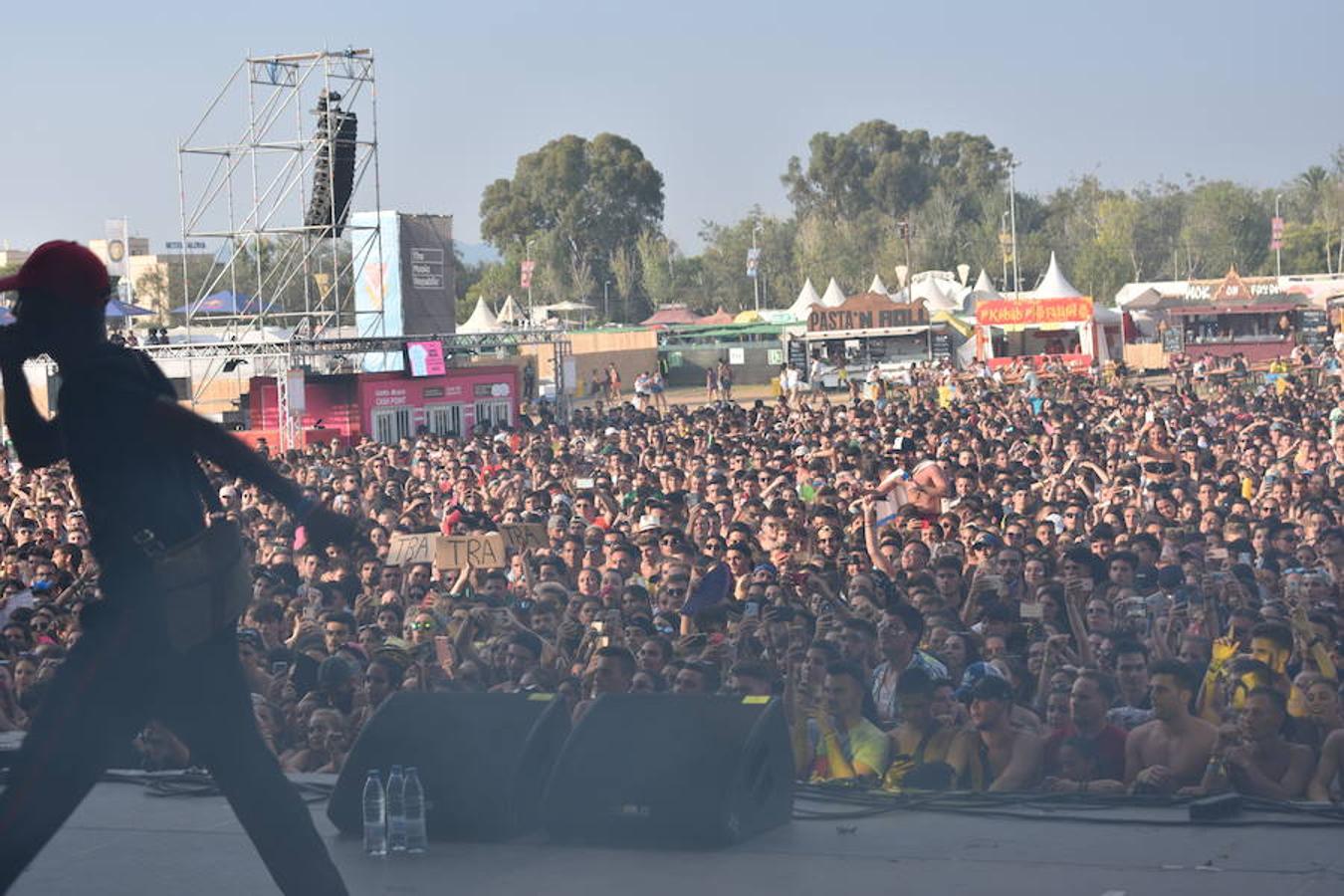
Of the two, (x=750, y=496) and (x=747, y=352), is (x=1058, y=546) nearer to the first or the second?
(x=750, y=496)

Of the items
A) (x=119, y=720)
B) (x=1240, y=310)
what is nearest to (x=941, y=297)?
(x=1240, y=310)

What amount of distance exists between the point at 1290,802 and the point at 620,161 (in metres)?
91.7

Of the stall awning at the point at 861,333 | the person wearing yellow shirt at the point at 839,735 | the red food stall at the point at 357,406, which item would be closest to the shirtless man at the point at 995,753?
the person wearing yellow shirt at the point at 839,735

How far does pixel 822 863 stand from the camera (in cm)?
438

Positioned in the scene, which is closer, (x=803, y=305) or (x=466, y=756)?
(x=466, y=756)

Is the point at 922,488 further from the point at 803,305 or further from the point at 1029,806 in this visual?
the point at 803,305

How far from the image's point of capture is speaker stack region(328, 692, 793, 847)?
4.52 metres

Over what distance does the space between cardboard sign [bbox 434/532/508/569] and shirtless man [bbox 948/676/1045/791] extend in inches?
222

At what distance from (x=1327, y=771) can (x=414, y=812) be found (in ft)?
8.39

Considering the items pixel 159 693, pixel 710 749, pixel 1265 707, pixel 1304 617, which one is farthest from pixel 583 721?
pixel 1304 617

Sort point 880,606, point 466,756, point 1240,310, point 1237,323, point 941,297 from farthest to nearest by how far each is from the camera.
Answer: point 941,297 → point 1237,323 → point 1240,310 → point 880,606 → point 466,756

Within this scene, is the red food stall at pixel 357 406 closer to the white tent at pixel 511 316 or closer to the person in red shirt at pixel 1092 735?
the person in red shirt at pixel 1092 735

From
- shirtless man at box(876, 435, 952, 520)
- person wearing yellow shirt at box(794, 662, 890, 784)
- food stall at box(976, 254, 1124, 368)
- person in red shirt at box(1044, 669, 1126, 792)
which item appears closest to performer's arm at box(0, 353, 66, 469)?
person wearing yellow shirt at box(794, 662, 890, 784)

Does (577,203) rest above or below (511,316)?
above
